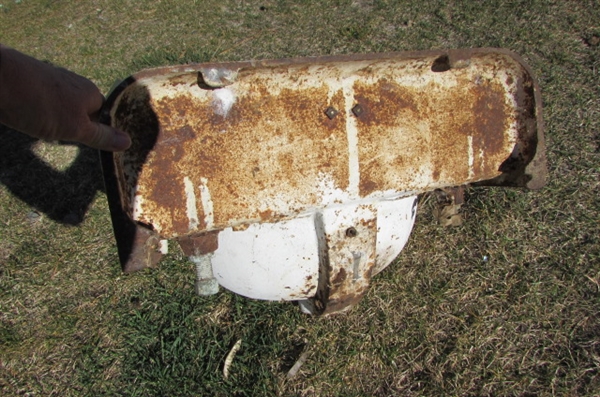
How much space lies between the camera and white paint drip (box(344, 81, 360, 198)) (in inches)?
67.7

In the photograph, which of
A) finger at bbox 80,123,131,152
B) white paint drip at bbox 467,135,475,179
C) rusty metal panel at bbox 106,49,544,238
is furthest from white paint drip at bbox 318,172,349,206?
finger at bbox 80,123,131,152

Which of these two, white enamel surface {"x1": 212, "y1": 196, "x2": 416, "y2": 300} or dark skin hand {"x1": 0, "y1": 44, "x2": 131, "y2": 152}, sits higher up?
dark skin hand {"x1": 0, "y1": 44, "x2": 131, "y2": 152}

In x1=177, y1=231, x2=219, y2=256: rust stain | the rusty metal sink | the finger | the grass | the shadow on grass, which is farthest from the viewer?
the shadow on grass

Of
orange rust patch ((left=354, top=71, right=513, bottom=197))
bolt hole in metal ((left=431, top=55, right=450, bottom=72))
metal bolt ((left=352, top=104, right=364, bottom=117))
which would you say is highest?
bolt hole in metal ((left=431, top=55, right=450, bottom=72))

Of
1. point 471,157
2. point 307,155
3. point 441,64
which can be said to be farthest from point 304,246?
point 441,64

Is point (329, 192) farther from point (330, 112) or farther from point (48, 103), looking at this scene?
point (48, 103)

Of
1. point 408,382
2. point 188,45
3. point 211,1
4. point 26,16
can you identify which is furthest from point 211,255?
point 26,16

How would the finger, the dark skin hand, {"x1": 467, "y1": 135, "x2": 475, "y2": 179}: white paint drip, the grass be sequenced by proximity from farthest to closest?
the grass < {"x1": 467, "y1": 135, "x2": 475, "y2": 179}: white paint drip < the finger < the dark skin hand

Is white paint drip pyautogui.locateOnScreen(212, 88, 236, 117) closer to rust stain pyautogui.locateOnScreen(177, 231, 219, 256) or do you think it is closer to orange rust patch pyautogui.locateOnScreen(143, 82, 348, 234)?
orange rust patch pyautogui.locateOnScreen(143, 82, 348, 234)

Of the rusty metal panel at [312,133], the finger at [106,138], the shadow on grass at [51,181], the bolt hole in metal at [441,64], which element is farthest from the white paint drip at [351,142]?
the shadow on grass at [51,181]

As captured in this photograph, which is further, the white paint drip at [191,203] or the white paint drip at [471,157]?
the white paint drip at [471,157]

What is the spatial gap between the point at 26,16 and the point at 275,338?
3.90 metres

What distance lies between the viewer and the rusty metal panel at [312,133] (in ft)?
5.13

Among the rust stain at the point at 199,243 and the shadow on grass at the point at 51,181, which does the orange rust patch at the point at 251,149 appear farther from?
the shadow on grass at the point at 51,181
